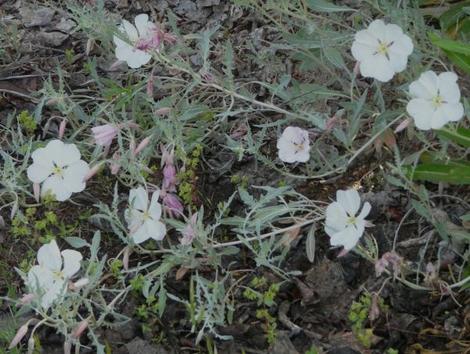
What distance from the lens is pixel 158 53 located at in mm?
2314

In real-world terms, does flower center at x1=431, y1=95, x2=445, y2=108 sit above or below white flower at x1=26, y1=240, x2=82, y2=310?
above

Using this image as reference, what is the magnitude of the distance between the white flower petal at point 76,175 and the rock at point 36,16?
1091 millimetres

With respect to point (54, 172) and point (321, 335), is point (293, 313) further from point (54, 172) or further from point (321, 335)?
point (54, 172)

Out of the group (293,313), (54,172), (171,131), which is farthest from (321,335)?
(54,172)

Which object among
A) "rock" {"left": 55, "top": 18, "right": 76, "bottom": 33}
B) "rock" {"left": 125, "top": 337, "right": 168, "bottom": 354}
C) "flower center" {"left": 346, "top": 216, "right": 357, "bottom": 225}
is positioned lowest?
"rock" {"left": 125, "top": 337, "right": 168, "bottom": 354}

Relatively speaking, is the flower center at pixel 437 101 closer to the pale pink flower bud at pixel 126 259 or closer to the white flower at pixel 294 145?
the white flower at pixel 294 145

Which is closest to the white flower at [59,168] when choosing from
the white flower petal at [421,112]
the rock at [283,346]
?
the rock at [283,346]

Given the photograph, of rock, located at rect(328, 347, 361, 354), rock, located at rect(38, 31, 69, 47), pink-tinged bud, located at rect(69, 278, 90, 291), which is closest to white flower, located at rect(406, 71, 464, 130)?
rock, located at rect(328, 347, 361, 354)

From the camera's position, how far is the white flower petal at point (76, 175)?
92.3 inches

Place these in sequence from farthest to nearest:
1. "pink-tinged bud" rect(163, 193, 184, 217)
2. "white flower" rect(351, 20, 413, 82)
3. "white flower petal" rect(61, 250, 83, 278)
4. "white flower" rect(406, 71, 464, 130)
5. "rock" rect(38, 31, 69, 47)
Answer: "rock" rect(38, 31, 69, 47)
"pink-tinged bud" rect(163, 193, 184, 217)
"white flower petal" rect(61, 250, 83, 278)
"white flower" rect(351, 20, 413, 82)
"white flower" rect(406, 71, 464, 130)

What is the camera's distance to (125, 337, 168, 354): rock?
2.34 meters

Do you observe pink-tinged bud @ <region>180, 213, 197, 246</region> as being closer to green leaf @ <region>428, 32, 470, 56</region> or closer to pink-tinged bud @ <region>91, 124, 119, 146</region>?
pink-tinged bud @ <region>91, 124, 119, 146</region>

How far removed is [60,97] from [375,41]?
3.07 feet

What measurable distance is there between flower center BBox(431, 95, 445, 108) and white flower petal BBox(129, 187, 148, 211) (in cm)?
74
